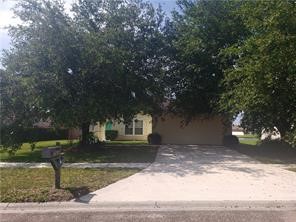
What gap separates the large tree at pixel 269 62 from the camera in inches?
644

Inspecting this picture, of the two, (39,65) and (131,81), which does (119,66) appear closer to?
(131,81)

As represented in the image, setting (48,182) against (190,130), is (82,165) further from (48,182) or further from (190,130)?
(190,130)

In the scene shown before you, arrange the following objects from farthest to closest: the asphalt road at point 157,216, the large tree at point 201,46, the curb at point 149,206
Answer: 1. the large tree at point 201,46
2. the curb at point 149,206
3. the asphalt road at point 157,216

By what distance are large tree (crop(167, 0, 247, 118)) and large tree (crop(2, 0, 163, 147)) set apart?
3.78 m

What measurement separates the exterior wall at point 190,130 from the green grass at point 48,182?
16345 millimetres

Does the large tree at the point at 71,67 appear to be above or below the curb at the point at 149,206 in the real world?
above

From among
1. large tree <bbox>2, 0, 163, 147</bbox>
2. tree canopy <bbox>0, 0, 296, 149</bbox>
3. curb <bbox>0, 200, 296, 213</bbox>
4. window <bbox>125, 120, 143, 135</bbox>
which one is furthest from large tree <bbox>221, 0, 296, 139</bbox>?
window <bbox>125, 120, 143, 135</bbox>

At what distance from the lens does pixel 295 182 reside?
38.8ft

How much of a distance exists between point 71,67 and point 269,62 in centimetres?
822

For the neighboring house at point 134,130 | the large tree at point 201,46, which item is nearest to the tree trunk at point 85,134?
the large tree at point 201,46

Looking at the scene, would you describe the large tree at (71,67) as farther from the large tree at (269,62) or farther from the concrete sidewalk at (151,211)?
the concrete sidewalk at (151,211)

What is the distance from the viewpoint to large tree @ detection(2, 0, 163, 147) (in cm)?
1825

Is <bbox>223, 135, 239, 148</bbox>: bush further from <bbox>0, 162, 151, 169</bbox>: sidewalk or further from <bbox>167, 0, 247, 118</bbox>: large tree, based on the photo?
<bbox>0, 162, 151, 169</bbox>: sidewalk

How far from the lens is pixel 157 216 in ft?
26.8
